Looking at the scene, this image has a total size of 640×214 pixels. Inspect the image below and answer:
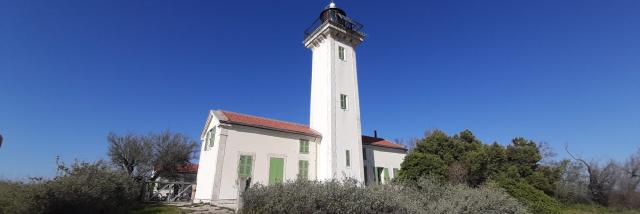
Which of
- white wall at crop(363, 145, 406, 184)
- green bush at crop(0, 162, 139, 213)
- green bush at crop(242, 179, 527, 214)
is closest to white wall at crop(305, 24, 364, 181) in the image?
white wall at crop(363, 145, 406, 184)

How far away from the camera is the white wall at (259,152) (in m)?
16.0

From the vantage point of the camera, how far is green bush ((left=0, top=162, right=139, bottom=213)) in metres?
7.39

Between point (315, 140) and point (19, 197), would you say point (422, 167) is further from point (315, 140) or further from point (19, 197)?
point (19, 197)

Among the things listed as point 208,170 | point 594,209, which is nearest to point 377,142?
point 208,170

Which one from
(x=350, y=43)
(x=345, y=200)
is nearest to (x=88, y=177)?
(x=345, y=200)

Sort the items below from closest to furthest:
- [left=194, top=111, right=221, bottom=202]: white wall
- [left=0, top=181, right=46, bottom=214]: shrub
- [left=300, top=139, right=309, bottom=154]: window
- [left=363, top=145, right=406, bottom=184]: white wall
A: 1. [left=0, top=181, right=46, bottom=214]: shrub
2. [left=194, top=111, right=221, bottom=202]: white wall
3. [left=300, top=139, right=309, bottom=154]: window
4. [left=363, top=145, right=406, bottom=184]: white wall

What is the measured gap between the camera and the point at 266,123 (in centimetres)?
1855

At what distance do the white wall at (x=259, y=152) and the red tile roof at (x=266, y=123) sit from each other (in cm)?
28

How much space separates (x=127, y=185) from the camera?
41.2 feet

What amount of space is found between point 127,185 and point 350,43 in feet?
53.2

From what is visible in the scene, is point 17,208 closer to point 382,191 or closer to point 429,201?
point 382,191

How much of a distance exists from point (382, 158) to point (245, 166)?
436 inches

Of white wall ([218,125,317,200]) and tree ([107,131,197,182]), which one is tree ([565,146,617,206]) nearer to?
white wall ([218,125,317,200])

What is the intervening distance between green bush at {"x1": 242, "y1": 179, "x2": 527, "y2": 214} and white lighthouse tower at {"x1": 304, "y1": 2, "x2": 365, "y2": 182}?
328 inches
